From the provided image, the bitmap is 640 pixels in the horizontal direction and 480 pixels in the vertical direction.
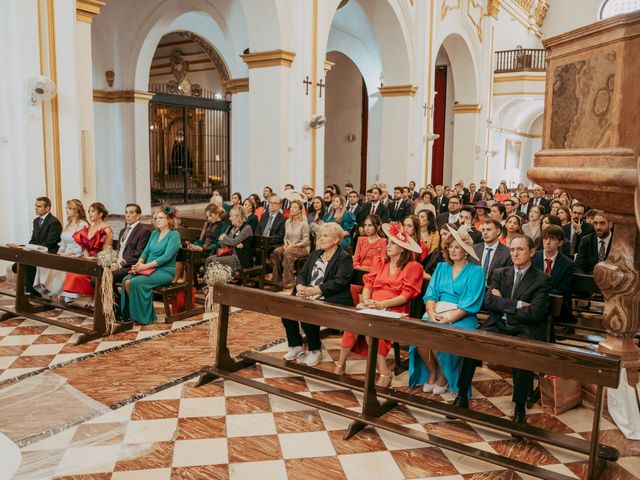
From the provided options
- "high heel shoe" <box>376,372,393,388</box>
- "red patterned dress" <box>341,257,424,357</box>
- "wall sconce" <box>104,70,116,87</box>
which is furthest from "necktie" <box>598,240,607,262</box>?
"wall sconce" <box>104,70,116,87</box>

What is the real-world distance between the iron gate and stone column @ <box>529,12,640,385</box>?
1478 centimetres

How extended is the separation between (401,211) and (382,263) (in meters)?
6.08

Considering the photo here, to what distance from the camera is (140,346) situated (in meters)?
5.37

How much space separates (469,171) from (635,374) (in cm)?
1696

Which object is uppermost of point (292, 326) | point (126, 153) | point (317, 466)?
point (126, 153)

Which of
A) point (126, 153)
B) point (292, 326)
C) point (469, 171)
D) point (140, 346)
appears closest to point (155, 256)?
point (140, 346)

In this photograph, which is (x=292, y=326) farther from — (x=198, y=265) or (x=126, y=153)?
(x=126, y=153)

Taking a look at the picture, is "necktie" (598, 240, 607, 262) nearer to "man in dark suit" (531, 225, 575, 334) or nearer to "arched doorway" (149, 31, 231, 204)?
"man in dark suit" (531, 225, 575, 334)

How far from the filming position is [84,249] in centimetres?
661

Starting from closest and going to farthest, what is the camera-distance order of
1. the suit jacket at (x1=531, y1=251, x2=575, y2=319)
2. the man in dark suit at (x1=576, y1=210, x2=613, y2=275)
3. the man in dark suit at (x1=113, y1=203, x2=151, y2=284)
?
the suit jacket at (x1=531, y1=251, x2=575, y2=319) < the man in dark suit at (x1=576, y1=210, x2=613, y2=275) < the man in dark suit at (x1=113, y1=203, x2=151, y2=284)

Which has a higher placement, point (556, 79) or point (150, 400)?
point (556, 79)

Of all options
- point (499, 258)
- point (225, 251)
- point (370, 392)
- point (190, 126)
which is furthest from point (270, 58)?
point (190, 126)

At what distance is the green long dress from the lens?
6.02m

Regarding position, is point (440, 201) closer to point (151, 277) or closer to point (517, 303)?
point (151, 277)
